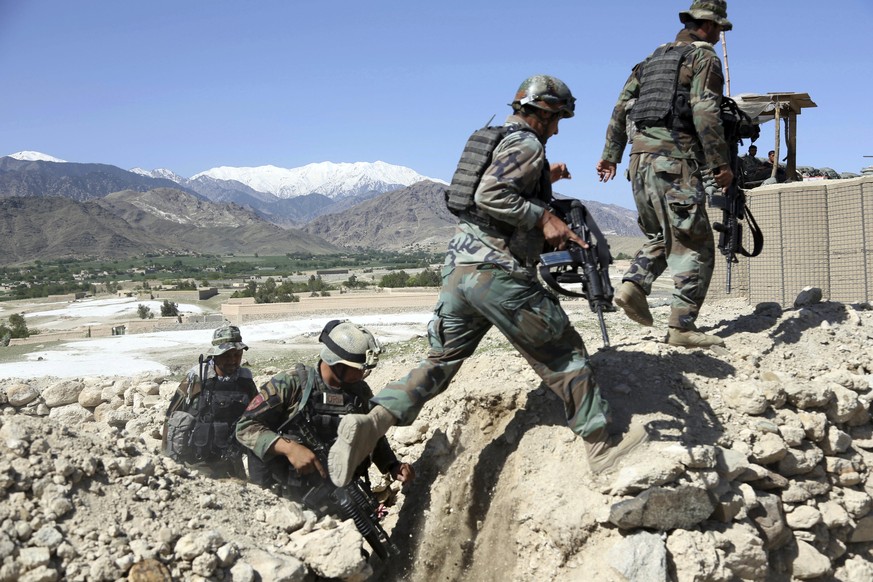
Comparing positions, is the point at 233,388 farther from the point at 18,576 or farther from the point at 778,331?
the point at 778,331

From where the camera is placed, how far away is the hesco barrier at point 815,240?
7320 mm

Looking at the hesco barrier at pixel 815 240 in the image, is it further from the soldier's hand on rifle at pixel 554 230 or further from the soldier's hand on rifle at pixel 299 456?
the soldier's hand on rifle at pixel 299 456

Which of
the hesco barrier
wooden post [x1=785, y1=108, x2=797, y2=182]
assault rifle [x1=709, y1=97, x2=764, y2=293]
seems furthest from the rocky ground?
wooden post [x1=785, y1=108, x2=797, y2=182]

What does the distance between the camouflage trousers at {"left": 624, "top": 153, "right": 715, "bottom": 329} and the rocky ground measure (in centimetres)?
35

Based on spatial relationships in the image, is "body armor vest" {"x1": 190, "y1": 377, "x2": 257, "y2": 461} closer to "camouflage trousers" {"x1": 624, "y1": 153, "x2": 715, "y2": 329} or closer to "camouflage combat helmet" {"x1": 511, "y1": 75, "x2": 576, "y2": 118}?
"camouflage trousers" {"x1": 624, "y1": 153, "x2": 715, "y2": 329}

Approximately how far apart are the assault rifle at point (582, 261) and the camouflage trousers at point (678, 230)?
0.86 meters

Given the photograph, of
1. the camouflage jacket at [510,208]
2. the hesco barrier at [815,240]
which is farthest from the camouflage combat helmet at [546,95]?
the hesco barrier at [815,240]

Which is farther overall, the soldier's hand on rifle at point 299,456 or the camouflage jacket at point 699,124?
the camouflage jacket at point 699,124

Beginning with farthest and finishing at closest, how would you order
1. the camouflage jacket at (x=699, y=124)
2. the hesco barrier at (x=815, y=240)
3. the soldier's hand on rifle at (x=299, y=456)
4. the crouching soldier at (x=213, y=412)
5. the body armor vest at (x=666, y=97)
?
the hesco barrier at (x=815, y=240) < the crouching soldier at (x=213, y=412) < the body armor vest at (x=666, y=97) < the camouflage jacket at (x=699, y=124) < the soldier's hand on rifle at (x=299, y=456)

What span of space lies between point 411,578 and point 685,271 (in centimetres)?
231

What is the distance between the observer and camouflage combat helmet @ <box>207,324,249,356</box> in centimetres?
506

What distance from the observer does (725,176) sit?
4.48m

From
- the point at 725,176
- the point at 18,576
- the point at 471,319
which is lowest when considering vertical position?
the point at 18,576

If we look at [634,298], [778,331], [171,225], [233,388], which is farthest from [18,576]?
[171,225]
